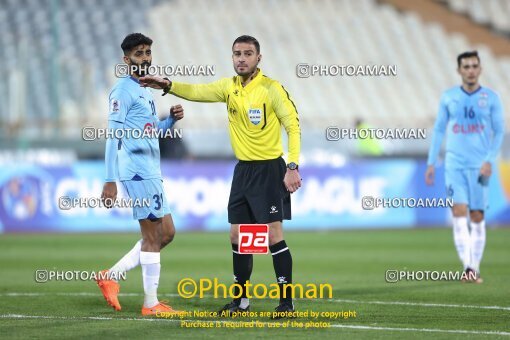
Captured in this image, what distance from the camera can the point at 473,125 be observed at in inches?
474

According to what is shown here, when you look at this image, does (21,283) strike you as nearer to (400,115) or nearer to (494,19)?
(400,115)

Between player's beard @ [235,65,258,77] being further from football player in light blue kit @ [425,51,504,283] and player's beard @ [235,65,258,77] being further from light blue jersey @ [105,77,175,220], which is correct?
football player in light blue kit @ [425,51,504,283]

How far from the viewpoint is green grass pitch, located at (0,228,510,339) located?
7715 mm

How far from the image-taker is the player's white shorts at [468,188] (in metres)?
12.0

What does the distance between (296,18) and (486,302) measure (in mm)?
22164

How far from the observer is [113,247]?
674 inches

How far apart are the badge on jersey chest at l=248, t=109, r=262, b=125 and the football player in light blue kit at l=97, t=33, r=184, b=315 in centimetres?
73

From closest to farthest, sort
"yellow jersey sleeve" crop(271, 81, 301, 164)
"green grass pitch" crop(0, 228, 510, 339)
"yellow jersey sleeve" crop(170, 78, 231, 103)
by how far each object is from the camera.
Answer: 1. "green grass pitch" crop(0, 228, 510, 339)
2. "yellow jersey sleeve" crop(271, 81, 301, 164)
3. "yellow jersey sleeve" crop(170, 78, 231, 103)

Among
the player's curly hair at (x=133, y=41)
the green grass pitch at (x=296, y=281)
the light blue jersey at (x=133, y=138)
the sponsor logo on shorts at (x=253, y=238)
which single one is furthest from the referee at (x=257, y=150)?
the green grass pitch at (x=296, y=281)

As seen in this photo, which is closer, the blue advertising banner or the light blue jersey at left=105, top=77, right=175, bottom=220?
the light blue jersey at left=105, top=77, right=175, bottom=220

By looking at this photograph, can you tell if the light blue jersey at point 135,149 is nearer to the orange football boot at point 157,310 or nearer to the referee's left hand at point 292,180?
the orange football boot at point 157,310

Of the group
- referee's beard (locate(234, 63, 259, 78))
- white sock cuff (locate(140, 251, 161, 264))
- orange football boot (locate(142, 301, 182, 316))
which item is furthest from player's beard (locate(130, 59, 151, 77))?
orange football boot (locate(142, 301, 182, 316))

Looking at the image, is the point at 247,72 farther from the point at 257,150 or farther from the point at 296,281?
the point at 296,281

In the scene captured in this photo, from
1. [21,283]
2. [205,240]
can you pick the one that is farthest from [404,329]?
[205,240]
